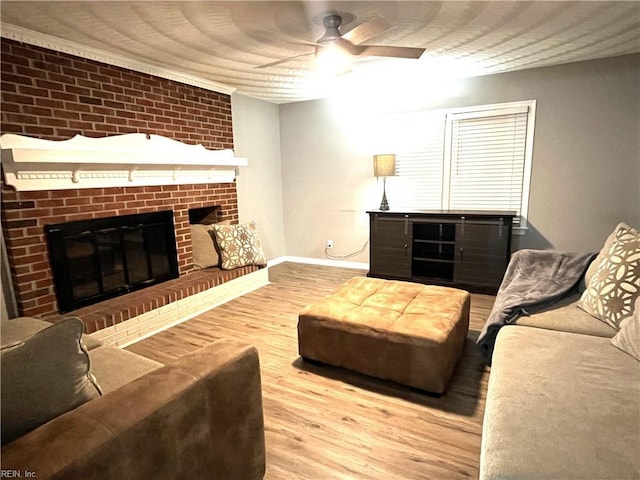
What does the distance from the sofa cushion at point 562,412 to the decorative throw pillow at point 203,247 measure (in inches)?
120

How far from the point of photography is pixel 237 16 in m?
2.29

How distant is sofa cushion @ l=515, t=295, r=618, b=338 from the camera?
185cm

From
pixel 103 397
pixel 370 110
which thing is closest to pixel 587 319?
pixel 103 397

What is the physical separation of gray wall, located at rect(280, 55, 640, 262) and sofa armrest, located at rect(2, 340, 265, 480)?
3.64 meters

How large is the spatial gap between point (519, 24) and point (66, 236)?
3718mm

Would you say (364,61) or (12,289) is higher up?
(364,61)

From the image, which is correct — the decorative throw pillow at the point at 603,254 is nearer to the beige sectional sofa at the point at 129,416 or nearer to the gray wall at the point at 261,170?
the beige sectional sofa at the point at 129,416

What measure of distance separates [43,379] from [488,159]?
423cm

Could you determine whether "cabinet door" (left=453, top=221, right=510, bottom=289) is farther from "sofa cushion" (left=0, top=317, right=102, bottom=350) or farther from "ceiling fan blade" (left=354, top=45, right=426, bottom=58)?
"sofa cushion" (left=0, top=317, right=102, bottom=350)

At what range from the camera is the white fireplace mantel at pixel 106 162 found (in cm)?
244

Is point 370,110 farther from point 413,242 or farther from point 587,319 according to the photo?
point 587,319

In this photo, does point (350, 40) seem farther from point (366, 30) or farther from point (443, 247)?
point (443, 247)

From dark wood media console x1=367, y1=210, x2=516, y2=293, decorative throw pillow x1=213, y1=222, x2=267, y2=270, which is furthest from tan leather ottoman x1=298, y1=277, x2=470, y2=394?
decorative throw pillow x1=213, y1=222, x2=267, y2=270

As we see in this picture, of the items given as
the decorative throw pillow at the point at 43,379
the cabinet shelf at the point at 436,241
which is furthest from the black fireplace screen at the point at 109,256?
the cabinet shelf at the point at 436,241
